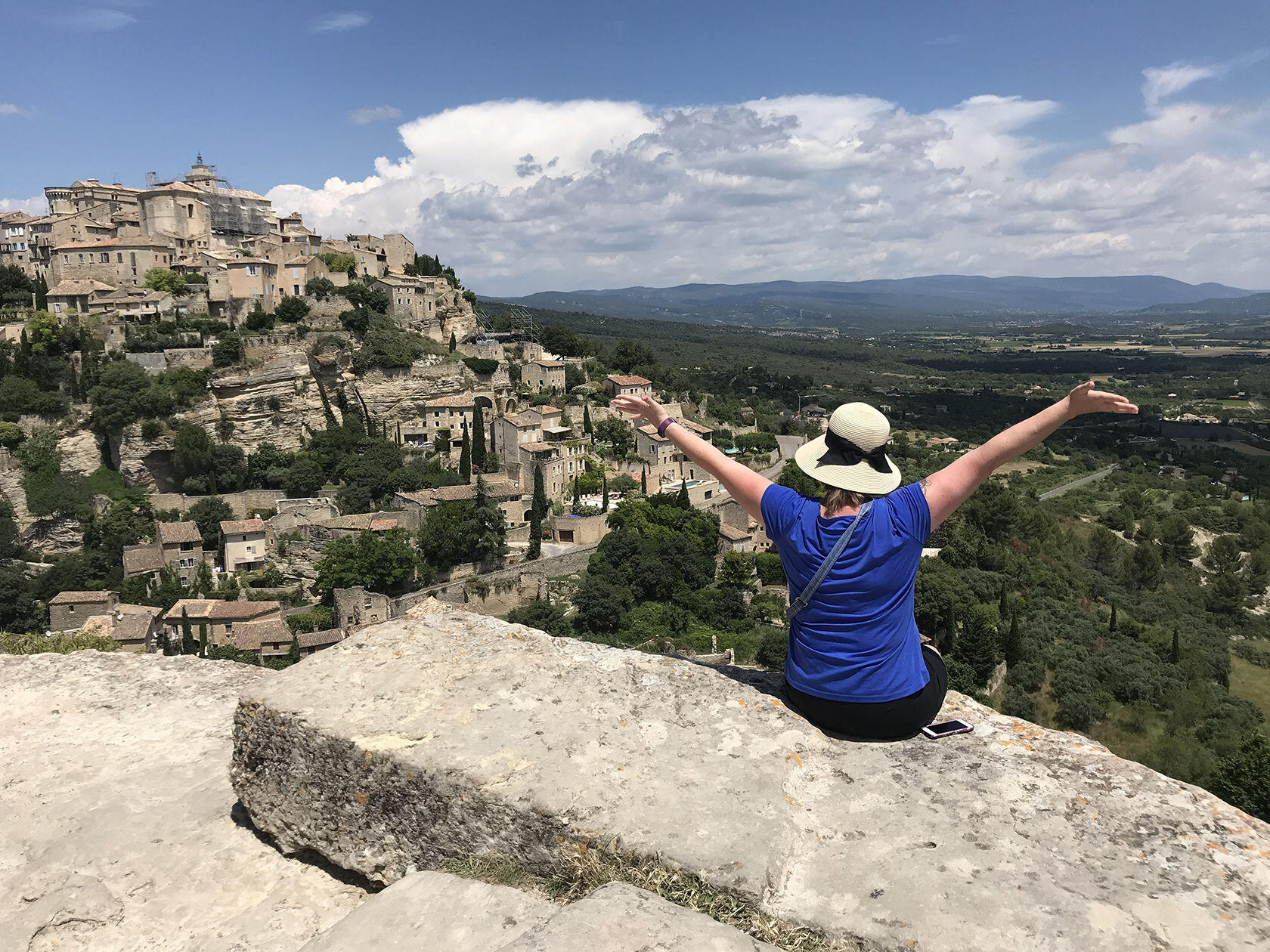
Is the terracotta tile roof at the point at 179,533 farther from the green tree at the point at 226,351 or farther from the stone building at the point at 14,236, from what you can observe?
the stone building at the point at 14,236

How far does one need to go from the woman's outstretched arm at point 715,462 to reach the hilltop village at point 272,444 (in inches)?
1004

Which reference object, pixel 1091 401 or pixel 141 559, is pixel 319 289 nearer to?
pixel 141 559

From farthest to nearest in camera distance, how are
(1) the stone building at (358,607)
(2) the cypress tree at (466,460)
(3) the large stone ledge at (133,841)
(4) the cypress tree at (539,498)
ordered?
(2) the cypress tree at (466,460) < (4) the cypress tree at (539,498) < (1) the stone building at (358,607) < (3) the large stone ledge at (133,841)

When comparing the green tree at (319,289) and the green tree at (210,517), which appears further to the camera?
the green tree at (319,289)

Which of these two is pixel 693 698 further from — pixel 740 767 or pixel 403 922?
pixel 403 922

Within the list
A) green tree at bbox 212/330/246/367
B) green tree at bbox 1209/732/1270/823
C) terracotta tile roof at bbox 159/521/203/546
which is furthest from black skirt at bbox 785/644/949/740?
green tree at bbox 212/330/246/367

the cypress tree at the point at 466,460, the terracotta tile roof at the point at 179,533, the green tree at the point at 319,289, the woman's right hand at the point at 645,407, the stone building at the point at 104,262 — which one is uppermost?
the stone building at the point at 104,262

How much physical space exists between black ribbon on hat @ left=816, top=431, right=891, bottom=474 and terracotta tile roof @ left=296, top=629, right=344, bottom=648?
25472mm

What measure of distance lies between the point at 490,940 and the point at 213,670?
13.9 feet

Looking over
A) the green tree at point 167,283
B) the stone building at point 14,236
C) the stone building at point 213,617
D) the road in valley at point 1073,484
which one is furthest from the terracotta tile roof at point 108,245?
the road in valley at point 1073,484

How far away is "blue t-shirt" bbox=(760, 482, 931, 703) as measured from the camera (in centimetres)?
341

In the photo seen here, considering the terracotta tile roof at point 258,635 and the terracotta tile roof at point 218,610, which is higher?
the terracotta tile roof at point 218,610

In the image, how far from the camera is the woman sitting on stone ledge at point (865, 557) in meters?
3.40

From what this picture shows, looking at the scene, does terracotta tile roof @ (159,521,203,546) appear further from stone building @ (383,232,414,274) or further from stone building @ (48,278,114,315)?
stone building @ (383,232,414,274)
